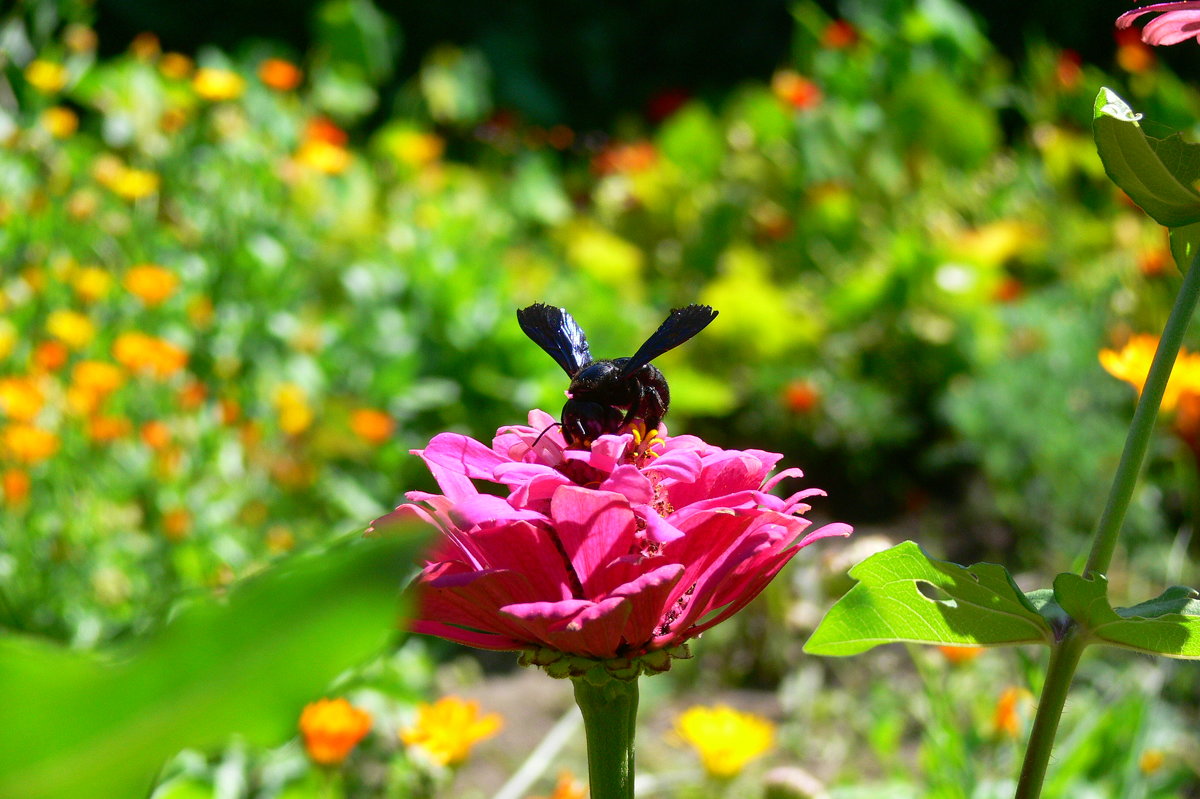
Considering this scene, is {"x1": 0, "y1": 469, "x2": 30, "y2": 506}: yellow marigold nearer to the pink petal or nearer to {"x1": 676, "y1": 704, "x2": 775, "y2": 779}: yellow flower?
{"x1": 676, "y1": 704, "x2": 775, "y2": 779}: yellow flower

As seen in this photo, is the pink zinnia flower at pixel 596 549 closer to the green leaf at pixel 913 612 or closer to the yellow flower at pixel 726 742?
the green leaf at pixel 913 612

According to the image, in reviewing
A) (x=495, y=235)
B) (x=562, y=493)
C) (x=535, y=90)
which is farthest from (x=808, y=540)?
(x=535, y=90)

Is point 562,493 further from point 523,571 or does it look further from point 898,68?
point 898,68

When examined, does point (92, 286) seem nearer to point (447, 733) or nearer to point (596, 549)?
point (447, 733)

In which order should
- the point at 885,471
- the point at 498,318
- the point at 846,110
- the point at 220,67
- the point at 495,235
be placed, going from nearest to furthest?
the point at 498,318 → the point at 885,471 → the point at 495,235 → the point at 220,67 → the point at 846,110

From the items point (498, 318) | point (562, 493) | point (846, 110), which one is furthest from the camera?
point (846, 110)

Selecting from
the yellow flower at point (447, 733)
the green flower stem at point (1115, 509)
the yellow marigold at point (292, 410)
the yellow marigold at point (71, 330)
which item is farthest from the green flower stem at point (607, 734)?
the yellow marigold at point (71, 330)

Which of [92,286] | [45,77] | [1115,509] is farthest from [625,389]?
[45,77]
